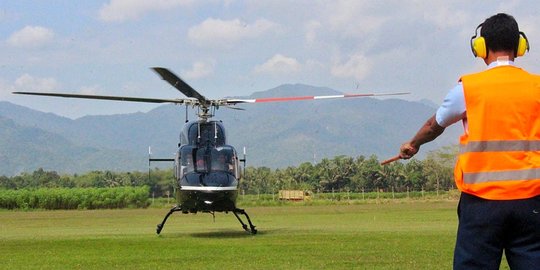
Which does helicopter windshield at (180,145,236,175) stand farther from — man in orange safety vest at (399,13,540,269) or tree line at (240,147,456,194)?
tree line at (240,147,456,194)

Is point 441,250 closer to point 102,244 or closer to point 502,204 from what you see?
point 102,244

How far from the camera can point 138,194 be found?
7469cm

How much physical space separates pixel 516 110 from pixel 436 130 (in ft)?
1.88

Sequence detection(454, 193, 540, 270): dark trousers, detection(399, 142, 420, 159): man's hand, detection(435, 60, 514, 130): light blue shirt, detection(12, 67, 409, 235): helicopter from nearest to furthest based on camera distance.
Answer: detection(454, 193, 540, 270): dark trousers, detection(435, 60, 514, 130): light blue shirt, detection(399, 142, 420, 159): man's hand, detection(12, 67, 409, 235): helicopter

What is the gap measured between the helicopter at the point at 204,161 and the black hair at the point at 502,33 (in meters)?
18.0

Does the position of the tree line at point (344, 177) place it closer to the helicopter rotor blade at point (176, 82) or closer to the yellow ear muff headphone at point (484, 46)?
the helicopter rotor blade at point (176, 82)

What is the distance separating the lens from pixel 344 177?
5000 inches

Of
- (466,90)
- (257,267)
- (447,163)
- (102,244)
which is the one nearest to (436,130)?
(466,90)

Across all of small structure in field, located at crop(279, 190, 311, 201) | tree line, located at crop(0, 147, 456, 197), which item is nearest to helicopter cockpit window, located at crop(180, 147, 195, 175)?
small structure in field, located at crop(279, 190, 311, 201)

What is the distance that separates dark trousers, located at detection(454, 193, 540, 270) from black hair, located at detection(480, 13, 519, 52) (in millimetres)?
1008

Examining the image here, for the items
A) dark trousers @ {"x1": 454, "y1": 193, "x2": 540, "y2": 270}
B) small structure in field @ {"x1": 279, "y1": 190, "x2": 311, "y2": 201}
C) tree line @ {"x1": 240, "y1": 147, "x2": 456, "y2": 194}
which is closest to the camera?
dark trousers @ {"x1": 454, "y1": 193, "x2": 540, "y2": 270}

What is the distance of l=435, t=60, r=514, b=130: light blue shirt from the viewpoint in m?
5.70

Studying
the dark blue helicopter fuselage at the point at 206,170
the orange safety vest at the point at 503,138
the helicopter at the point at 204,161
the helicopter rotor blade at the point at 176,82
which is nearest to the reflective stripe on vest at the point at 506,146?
the orange safety vest at the point at 503,138

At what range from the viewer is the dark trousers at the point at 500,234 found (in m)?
5.54
